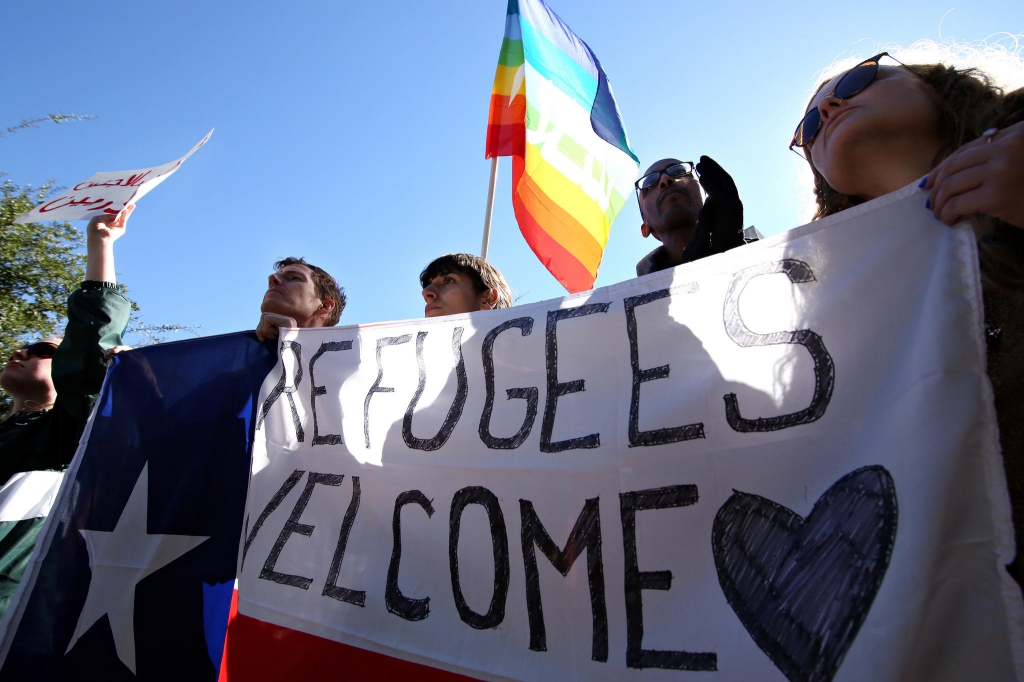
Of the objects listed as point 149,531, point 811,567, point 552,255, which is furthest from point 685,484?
point 552,255

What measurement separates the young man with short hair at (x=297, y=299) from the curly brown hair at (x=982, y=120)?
6.90 feet

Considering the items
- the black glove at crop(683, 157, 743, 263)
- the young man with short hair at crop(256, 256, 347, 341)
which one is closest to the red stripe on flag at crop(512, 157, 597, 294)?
the young man with short hair at crop(256, 256, 347, 341)

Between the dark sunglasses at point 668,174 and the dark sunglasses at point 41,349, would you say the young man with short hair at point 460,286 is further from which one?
the dark sunglasses at point 41,349

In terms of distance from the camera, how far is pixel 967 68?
141 cm

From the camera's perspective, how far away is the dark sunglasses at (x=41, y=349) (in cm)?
325

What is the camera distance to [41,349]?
326cm

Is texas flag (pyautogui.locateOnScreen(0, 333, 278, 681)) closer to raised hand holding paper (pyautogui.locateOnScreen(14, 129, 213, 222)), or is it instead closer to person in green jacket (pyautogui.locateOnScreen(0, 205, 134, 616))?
person in green jacket (pyautogui.locateOnScreen(0, 205, 134, 616))

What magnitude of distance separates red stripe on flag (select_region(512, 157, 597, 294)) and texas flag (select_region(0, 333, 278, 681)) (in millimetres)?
1900

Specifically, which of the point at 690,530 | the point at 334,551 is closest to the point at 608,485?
the point at 690,530

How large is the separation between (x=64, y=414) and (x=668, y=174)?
114 inches

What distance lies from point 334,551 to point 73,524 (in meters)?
1.24

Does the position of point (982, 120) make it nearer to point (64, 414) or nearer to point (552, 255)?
point (552, 255)

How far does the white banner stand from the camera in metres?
1.03

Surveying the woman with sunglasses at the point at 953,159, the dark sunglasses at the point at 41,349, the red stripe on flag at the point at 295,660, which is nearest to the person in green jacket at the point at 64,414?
the dark sunglasses at the point at 41,349
